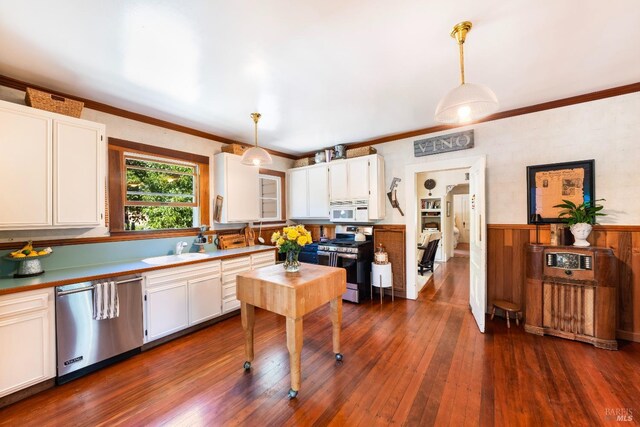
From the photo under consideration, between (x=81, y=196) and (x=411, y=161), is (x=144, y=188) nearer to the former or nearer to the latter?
(x=81, y=196)

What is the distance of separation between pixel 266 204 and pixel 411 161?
2.75 meters

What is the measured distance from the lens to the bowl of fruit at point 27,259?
215 centimetres

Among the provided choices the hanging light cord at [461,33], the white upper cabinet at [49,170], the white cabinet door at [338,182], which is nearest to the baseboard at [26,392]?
the white upper cabinet at [49,170]

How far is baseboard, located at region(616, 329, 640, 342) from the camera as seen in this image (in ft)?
8.57

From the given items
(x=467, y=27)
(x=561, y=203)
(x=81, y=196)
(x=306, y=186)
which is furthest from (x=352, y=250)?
(x=81, y=196)

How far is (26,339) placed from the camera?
192 cm

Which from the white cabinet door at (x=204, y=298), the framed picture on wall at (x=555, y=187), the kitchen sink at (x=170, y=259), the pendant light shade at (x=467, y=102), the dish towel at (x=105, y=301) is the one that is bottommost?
the white cabinet door at (x=204, y=298)

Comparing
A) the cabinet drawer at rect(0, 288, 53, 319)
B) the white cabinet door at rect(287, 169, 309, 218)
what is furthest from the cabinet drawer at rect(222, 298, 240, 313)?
the white cabinet door at rect(287, 169, 309, 218)

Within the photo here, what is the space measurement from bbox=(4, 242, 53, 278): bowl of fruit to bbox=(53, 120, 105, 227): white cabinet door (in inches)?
12.0

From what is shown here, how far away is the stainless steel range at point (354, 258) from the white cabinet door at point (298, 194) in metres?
0.93

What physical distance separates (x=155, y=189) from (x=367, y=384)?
3.37 m

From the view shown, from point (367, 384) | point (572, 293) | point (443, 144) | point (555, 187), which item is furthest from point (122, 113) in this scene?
point (572, 293)

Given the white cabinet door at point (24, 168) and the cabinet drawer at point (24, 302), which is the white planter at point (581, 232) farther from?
the white cabinet door at point (24, 168)

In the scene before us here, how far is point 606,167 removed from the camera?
271 cm
